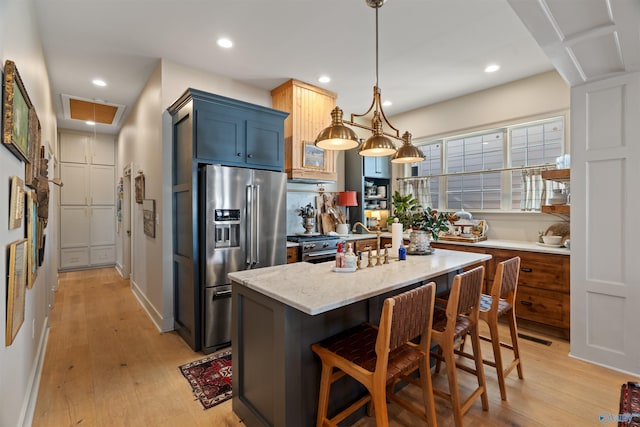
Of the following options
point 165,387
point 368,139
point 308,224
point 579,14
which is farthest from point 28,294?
point 579,14

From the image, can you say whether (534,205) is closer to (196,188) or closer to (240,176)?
(240,176)

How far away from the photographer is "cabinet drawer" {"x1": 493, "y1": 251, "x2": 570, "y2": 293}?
10.3ft

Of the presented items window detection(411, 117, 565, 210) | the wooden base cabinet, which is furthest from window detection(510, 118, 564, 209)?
the wooden base cabinet

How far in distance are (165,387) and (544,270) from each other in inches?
148

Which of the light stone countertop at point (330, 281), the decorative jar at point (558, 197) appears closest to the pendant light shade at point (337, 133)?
the light stone countertop at point (330, 281)

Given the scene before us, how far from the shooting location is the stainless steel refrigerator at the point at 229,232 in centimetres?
292

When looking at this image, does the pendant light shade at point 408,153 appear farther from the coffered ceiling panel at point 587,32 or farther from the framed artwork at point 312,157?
the framed artwork at point 312,157

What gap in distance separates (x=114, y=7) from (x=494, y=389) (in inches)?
166

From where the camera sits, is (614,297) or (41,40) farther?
(41,40)

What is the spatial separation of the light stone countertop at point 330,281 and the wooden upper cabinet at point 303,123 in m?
2.08

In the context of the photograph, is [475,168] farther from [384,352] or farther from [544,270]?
[384,352]

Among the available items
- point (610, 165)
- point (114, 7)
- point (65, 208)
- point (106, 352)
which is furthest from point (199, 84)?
point (65, 208)

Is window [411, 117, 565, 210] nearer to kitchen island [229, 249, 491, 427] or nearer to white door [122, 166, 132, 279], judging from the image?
kitchen island [229, 249, 491, 427]

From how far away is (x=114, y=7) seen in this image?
249 centimetres
